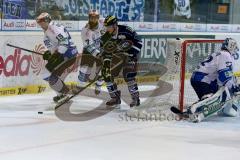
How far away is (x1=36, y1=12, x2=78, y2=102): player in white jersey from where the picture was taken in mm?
8789

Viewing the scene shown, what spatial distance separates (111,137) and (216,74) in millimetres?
2019

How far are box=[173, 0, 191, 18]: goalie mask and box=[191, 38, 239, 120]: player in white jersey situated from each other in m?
6.16

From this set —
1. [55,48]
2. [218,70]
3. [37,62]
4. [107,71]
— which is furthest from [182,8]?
[218,70]

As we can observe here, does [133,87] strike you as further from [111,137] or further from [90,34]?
[111,137]

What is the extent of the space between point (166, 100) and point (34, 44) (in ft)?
8.66

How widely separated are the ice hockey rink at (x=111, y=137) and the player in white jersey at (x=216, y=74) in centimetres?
38

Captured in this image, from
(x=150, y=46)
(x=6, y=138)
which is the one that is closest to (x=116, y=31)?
(x=6, y=138)

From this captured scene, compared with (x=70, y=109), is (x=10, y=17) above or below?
above

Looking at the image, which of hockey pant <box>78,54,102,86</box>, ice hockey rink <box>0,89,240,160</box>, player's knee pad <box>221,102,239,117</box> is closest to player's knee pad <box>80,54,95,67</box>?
hockey pant <box>78,54,102,86</box>

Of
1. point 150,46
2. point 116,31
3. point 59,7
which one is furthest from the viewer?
point 150,46

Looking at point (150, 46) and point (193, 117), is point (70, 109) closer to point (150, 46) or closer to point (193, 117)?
point (193, 117)

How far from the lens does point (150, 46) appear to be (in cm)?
1261

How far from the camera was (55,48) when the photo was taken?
8898mm

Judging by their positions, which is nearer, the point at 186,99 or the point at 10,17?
the point at 186,99
